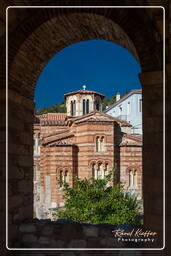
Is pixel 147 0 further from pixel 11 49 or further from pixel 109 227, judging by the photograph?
pixel 109 227

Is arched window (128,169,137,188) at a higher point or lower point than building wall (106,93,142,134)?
lower

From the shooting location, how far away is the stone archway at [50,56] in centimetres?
398

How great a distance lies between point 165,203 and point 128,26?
2.52 m

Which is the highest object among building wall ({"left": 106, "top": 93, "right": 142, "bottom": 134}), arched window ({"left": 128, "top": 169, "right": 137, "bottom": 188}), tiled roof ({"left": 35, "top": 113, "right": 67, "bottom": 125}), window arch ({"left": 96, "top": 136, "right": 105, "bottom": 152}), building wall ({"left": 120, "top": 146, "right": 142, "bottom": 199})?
building wall ({"left": 106, "top": 93, "right": 142, "bottom": 134})

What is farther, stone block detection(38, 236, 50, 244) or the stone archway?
stone block detection(38, 236, 50, 244)

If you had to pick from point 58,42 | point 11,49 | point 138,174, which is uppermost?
point 58,42

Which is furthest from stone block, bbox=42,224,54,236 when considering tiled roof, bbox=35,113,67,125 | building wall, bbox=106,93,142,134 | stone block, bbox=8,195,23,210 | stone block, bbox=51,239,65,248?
building wall, bbox=106,93,142,134

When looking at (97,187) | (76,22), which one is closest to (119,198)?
(97,187)

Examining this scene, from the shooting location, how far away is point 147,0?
4066 mm

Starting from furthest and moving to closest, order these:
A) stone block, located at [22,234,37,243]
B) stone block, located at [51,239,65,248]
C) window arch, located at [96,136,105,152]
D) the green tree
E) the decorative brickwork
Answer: window arch, located at [96,136,105,152]
the green tree
stone block, located at [22,234,37,243]
stone block, located at [51,239,65,248]
the decorative brickwork

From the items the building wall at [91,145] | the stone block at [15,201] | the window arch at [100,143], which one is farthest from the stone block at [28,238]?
the window arch at [100,143]

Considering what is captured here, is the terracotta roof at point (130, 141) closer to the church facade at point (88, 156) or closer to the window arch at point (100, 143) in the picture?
the church facade at point (88, 156)

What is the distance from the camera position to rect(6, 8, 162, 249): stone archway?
3.98 meters

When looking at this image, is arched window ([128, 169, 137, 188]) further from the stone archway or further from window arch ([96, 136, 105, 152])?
the stone archway
